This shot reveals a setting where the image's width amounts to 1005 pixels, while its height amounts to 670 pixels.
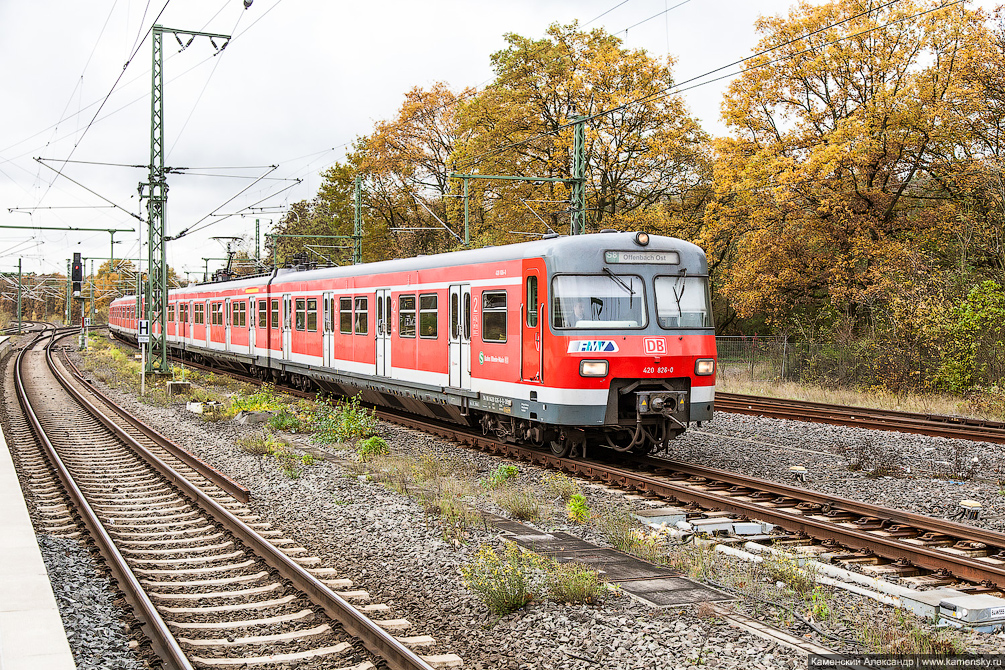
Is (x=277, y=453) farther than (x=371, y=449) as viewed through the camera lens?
No

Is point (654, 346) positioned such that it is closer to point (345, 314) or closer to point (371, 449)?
point (371, 449)

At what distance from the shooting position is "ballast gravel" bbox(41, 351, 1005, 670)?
5.69 meters

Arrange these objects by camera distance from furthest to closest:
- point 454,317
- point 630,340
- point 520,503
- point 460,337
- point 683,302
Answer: point 454,317, point 460,337, point 683,302, point 630,340, point 520,503

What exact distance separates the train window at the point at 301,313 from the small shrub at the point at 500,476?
1169 cm

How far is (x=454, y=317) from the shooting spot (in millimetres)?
14617

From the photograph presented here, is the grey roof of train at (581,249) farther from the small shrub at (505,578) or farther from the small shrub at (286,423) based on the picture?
the small shrub at (505,578)

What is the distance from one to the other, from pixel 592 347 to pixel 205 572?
5762mm

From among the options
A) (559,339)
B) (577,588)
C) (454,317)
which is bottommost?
(577,588)

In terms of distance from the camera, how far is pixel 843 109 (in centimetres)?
2723

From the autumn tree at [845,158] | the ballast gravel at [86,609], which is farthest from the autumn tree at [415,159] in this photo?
the ballast gravel at [86,609]

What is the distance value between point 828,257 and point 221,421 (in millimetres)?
18084

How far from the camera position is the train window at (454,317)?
1453 cm

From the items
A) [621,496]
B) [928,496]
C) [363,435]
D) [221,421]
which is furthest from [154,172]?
[928,496]

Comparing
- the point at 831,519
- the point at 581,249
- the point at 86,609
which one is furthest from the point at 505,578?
the point at 581,249
